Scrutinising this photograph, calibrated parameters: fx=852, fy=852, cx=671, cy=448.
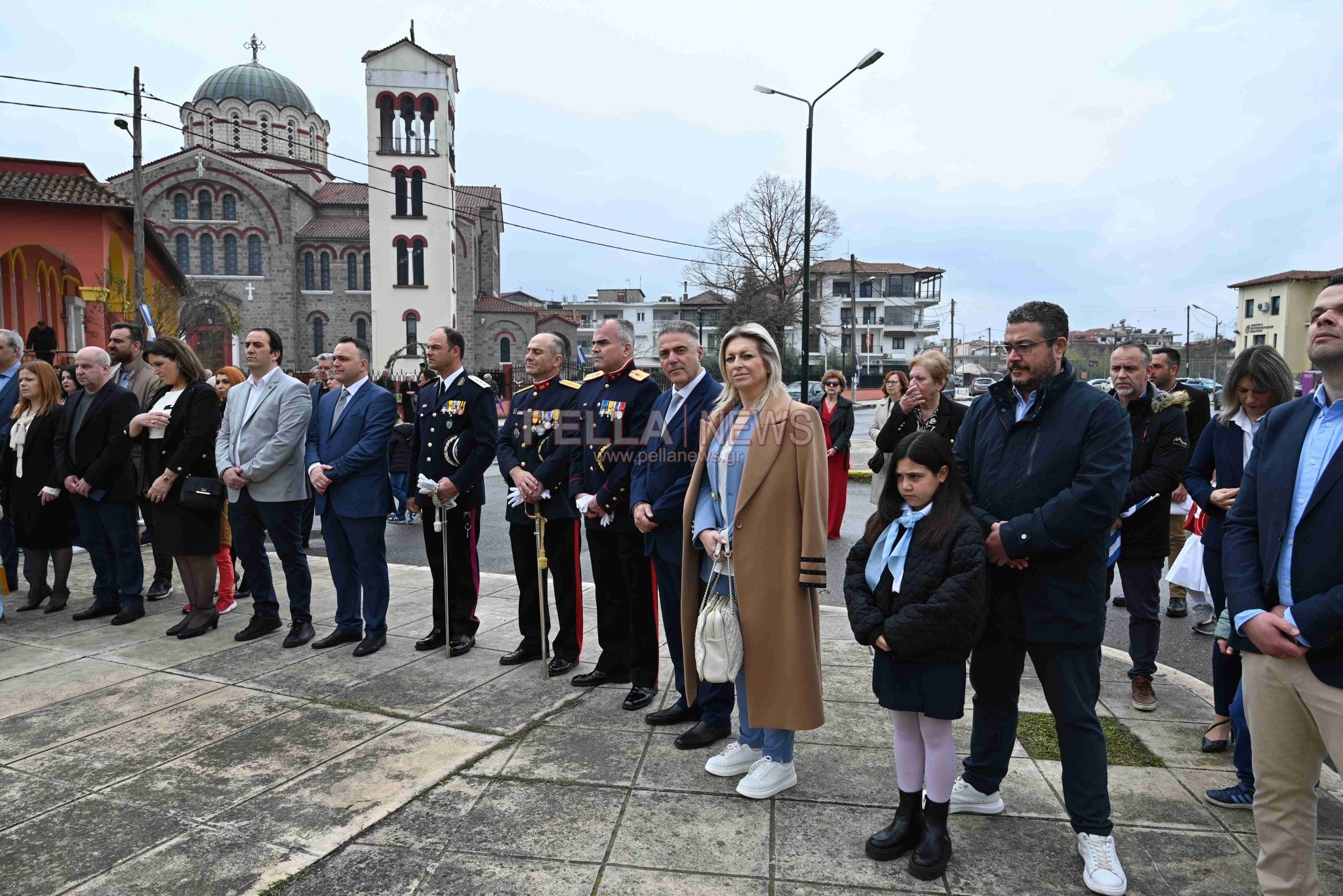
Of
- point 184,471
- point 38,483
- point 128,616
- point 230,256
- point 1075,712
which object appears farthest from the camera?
point 230,256

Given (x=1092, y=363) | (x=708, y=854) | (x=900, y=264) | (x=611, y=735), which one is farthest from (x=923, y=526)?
(x=1092, y=363)

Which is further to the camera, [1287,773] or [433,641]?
[433,641]

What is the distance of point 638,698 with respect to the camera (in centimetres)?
477

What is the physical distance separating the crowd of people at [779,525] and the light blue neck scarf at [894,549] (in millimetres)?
13

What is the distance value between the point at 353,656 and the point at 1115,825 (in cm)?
452

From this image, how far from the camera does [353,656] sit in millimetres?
5688

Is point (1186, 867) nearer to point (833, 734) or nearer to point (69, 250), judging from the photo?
point (833, 734)

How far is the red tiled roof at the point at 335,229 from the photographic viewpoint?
5259cm

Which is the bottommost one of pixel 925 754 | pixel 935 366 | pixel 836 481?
pixel 925 754

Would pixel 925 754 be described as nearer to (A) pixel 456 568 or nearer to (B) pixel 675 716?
(B) pixel 675 716

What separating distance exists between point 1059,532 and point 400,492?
10.3 m

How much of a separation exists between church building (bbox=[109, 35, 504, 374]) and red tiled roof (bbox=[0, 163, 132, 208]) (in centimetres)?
2682

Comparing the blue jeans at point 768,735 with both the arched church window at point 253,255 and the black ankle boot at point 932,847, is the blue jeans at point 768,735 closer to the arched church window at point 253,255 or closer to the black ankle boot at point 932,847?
the black ankle boot at point 932,847

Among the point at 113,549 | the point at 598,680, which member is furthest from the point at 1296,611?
the point at 113,549
